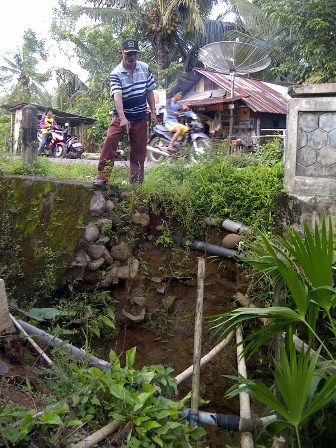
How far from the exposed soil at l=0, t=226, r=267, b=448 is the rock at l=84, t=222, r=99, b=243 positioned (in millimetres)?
509

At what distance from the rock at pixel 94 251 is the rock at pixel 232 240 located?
1.20 m

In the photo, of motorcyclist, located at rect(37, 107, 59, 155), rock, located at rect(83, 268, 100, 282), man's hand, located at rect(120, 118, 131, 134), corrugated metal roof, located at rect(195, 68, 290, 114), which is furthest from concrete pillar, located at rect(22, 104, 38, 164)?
corrugated metal roof, located at rect(195, 68, 290, 114)

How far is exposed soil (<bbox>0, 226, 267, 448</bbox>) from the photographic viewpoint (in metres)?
5.04

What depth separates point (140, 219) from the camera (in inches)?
219

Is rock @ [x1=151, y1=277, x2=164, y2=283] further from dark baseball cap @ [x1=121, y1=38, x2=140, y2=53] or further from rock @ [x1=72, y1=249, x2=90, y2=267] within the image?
dark baseball cap @ [x1=121, y1=38, x2=140, y2=53]

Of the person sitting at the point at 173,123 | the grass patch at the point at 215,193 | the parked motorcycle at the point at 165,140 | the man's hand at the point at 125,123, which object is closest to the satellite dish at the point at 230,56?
the person sitting at the point at 173,123

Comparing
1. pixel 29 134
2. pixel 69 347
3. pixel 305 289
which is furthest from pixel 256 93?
pixel 305 289

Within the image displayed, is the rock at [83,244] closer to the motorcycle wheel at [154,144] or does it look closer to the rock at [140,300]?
the rock at [140,300]

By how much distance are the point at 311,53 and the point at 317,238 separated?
31.6 ft

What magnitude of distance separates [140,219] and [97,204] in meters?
0.45

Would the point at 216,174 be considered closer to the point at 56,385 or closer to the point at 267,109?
the point at 56,385

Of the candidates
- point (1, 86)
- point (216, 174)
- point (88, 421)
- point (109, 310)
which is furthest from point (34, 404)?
point (1, 86)

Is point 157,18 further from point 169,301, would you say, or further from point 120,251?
point 169,301

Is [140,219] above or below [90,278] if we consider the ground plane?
above
